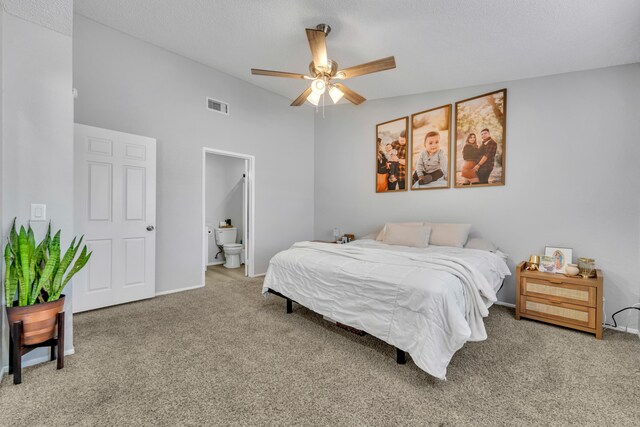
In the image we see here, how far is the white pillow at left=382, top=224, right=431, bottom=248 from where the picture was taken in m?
3.58

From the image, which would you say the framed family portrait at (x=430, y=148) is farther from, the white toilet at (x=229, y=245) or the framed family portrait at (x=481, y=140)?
the white toilet at (x=229, y=245)

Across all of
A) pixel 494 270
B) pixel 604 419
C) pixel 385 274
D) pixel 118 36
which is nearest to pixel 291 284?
pixel 385 274

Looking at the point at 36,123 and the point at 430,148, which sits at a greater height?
the point at 430,148

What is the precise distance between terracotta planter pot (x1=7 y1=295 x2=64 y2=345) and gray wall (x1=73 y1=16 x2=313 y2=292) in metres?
1.71

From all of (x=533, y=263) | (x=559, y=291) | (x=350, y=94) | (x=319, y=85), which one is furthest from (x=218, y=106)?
(x=559, y=291)

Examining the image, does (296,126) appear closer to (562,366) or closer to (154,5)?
(154,5)

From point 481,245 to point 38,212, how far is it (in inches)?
165

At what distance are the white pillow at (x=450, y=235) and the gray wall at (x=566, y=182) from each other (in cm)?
27

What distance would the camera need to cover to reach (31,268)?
184 centimetres

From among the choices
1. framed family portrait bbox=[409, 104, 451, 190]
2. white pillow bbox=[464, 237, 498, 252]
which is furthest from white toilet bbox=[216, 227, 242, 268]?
white pillow bbox=[464, 237, 498, 252]

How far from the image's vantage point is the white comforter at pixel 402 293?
175 cm

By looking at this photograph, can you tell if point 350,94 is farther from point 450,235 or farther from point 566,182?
point 566,182

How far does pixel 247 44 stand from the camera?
3.21 metres

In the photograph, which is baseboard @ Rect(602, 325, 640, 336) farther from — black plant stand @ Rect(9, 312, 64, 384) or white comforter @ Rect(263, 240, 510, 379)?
black plant stand @ Rect(9, 312, 64, 384)
